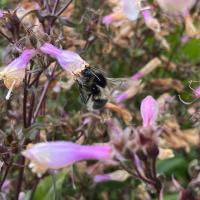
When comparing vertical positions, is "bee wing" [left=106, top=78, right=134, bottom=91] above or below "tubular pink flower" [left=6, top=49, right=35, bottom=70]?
below

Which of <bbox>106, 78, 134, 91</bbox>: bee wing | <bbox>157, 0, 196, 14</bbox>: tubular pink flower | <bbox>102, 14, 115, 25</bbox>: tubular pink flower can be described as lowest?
<bbox>102, 14, 115, 25</bbox>: tubular pink flower

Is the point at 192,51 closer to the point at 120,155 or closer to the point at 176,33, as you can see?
the point at 176,33

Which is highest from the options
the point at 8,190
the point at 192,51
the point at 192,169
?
the point at 192,169

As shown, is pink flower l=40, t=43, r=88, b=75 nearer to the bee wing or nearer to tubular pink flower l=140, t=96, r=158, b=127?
the bee wing

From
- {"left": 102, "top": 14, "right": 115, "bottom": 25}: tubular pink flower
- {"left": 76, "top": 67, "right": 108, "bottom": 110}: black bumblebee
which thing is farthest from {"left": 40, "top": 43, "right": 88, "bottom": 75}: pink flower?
{"left": 102, "top": 14, "right": 115, "bottom": 25}: tubular pink flower

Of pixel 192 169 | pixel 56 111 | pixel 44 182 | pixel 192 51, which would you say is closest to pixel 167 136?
pixel 56 111

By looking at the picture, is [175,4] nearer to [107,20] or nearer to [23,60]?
[23,60]
